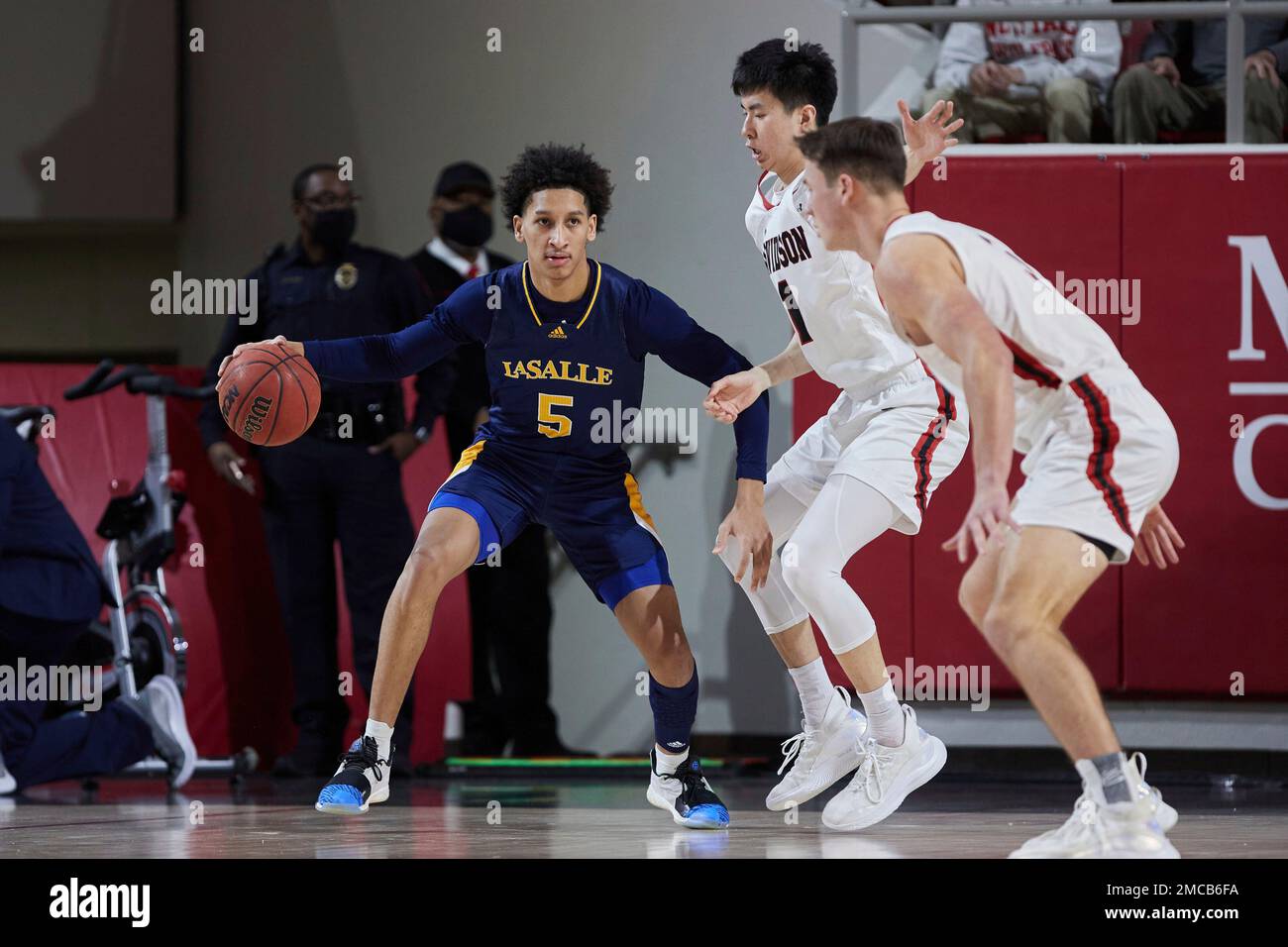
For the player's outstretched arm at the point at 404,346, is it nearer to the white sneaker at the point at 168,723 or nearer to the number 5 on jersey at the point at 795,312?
the number 5 on jersey at the point at 795,312

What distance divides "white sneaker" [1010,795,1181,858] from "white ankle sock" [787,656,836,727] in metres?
1.48

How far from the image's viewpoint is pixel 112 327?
8211 mm

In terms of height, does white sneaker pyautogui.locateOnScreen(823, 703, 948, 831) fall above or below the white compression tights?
below

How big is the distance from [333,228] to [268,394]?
2436 mm

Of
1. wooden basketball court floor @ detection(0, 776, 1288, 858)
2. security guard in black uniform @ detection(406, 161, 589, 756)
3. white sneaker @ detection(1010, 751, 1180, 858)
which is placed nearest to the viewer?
white sneaker @ detection(1010, 751, 1180, 858)

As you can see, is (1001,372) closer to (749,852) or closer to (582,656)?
(749,852)

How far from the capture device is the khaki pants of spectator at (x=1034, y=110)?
→ 21.9 feet

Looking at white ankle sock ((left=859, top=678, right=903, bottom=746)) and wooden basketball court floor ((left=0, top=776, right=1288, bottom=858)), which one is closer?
wooden basketball court floor ((left=0, top=776, right=1288, bottom=858))

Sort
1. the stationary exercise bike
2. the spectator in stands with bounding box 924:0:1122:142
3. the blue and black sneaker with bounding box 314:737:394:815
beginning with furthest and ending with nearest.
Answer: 1. the spectator in stands with bounding box 924:0:1122:142
2. the stationary exercise bike
3. the blue and black sneaker with bounding box 314:737:394:815

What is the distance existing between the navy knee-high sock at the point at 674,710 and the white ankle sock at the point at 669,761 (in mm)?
15

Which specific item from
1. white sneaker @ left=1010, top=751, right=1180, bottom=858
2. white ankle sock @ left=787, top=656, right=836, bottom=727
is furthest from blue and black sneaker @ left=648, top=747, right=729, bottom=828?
white sneaker @ left=1010, top=751, right=1180, bottom=858

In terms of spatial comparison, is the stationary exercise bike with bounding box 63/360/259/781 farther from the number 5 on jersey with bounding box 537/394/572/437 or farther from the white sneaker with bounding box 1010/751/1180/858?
the white sneaker with bounding box 1010/751/1180/858

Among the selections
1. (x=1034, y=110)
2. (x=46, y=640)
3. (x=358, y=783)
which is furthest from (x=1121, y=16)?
(x=46, y=640)

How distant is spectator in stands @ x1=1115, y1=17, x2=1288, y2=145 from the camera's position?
21.7ft
